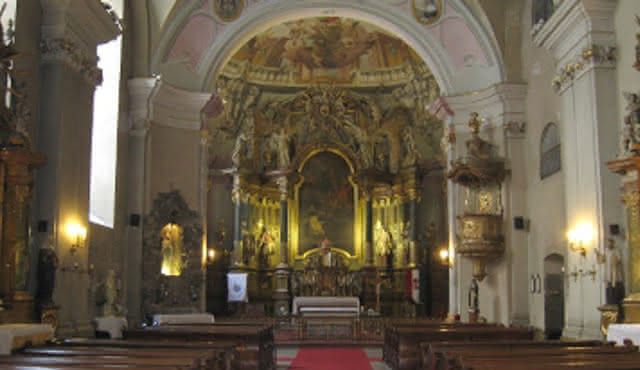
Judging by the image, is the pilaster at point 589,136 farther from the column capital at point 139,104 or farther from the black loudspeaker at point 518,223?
the column capital at point 139,104

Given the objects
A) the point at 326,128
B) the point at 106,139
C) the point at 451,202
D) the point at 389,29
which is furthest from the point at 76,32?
the point at 326,128

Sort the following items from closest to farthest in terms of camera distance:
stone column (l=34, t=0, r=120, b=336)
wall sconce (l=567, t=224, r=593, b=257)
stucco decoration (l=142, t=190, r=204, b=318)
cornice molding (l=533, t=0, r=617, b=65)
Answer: stone column (l=34, t=0, r=120, b=336) < cornice molding (l=533, t=0, r=617, b=65) < wall sconce (l=567, t=224, r=593, b=257) < stucco decoration (l=142, t=190, r=204, b=318)

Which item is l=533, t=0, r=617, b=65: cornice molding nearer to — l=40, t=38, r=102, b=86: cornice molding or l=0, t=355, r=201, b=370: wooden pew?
l=40, t=38, r=102, b=86: cornice molding

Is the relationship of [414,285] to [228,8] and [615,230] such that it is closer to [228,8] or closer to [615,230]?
[228,8]

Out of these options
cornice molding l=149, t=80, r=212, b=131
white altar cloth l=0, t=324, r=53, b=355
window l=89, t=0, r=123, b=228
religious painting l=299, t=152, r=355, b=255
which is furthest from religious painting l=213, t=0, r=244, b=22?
white altar cloth l=0, t=324, r=53, b=355

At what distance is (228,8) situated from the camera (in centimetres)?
1809

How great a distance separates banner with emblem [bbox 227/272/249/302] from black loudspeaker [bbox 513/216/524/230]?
9215mm

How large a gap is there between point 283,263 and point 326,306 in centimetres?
419

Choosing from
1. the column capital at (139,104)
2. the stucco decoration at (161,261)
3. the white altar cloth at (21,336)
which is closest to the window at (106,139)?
the column capital at (139,104)

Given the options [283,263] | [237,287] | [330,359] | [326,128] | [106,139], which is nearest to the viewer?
[330,359]

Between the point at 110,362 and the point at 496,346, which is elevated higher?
the point at 110,362

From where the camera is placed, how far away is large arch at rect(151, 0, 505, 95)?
57.6 feet

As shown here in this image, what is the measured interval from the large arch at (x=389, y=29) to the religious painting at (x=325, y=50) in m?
5.07

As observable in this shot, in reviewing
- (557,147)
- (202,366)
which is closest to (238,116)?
(557,147)
